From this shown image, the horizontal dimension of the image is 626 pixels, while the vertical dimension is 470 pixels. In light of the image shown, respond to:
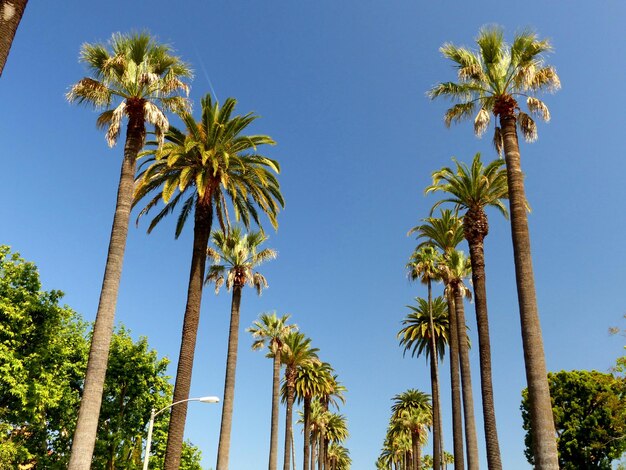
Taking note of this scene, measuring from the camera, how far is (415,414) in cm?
7775

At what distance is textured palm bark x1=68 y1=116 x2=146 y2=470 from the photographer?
15.7m

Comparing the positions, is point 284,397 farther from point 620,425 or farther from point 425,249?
point 620,425

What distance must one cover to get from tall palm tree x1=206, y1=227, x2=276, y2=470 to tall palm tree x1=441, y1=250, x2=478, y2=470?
42.8 ft

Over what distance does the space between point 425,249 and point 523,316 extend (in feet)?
100

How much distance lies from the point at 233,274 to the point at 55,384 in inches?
514

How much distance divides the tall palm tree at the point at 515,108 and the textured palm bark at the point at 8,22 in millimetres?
14145

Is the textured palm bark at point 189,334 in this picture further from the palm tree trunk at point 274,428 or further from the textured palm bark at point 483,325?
the palm tree trunk at point 274,428

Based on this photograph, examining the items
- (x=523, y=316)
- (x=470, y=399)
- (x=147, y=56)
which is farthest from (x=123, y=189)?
(x=470, y=399)

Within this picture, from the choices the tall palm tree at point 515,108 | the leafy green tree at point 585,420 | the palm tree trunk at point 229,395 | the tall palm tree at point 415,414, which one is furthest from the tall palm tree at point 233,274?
the tall palm tree at point 415,414

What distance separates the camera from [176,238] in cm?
2662

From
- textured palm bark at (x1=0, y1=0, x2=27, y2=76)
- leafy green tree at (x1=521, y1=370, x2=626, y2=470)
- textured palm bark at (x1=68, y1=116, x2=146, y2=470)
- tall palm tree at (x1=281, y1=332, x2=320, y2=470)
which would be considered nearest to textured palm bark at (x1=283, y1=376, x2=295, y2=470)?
tall palm tree at (x1=281, y1=332, x2=320, y2=470)

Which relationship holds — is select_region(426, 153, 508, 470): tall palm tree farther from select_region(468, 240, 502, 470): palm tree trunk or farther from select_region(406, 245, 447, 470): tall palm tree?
Result: select_region(406, 245, 447, 470): tall palm tree

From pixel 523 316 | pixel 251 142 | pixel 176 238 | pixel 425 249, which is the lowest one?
pixel 523 316

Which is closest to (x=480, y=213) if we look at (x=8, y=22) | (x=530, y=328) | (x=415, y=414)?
(x=530, y=328)
